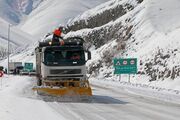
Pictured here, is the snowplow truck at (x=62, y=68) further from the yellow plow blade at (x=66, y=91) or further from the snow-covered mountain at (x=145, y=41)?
the snow-covered mountain at (x=145, y=41)

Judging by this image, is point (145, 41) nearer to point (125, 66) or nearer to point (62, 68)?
point (125, 66)

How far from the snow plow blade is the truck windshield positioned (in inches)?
37.6

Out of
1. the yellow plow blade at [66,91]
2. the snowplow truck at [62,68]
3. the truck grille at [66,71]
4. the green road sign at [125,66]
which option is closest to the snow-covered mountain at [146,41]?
the green road sign at [125,66]

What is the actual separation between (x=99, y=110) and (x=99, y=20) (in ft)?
254

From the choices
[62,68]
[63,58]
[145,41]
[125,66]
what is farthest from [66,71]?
[145,41]

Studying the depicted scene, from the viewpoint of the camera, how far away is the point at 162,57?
4456cm

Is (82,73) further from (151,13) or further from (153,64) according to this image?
(151,13)

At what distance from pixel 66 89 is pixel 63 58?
5.28 ft

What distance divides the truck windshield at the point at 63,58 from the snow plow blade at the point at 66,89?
95 cm

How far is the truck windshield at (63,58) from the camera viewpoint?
965 inches

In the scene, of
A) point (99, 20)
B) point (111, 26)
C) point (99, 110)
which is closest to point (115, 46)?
point (111, 26)

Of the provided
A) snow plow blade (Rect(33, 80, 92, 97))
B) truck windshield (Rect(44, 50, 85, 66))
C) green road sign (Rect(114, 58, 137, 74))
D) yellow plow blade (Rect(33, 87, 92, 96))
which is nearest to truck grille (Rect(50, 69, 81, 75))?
truck windshield (Rect(44, 50, 85, 66))

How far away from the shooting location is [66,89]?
78.7 ft

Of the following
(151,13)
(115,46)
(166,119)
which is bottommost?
(166,119)
